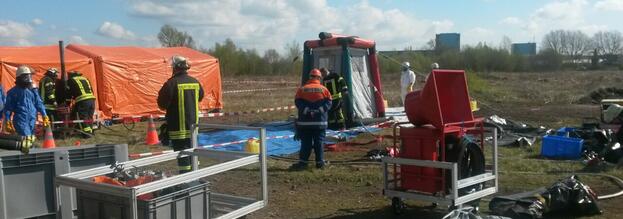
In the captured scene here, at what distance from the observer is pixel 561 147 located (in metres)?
10.1

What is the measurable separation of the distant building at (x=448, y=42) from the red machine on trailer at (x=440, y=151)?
55.1 m

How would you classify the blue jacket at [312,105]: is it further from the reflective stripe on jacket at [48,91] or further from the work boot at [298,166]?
the reflective stripe on jacket at [48,91]

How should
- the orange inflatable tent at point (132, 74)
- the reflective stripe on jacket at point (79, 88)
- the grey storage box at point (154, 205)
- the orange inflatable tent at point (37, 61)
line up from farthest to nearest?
1. the orange inflatable tent at point (132, 74)
2. the orange inflatable tent at point (37, 61)
3. the reflective stripe on jacket at point (79, 88)
4. the grey storage box at point (154, 205)

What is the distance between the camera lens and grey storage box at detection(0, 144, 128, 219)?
4.14 metres

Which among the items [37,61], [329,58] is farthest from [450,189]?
[37,61]

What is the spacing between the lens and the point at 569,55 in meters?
69.4

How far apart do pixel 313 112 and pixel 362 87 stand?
22.0 ft

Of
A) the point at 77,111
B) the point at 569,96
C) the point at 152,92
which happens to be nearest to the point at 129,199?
the point at 77,111

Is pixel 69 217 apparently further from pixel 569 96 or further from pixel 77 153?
pixel 569 96

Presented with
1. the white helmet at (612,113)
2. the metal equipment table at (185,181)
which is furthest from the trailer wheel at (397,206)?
the white helmet at (612,113)

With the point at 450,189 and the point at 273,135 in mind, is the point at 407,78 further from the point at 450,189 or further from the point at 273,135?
the point at 450,189

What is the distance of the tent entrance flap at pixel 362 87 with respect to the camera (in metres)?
15.3

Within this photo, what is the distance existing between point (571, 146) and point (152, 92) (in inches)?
520

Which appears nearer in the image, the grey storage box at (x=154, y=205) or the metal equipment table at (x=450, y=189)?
the grey storage box at (x=154, y=205)
